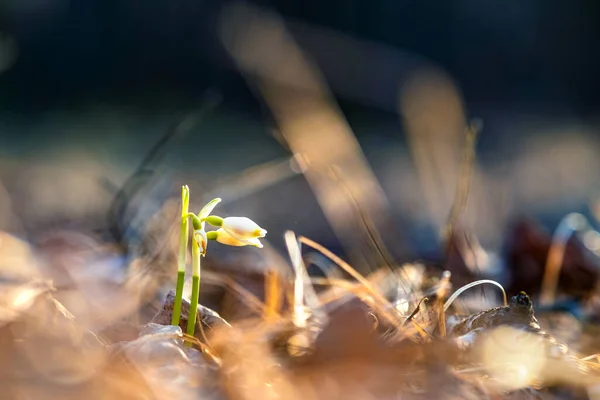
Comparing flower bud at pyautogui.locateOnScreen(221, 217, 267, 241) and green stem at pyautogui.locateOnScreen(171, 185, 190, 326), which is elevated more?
flower bud at pyautogui.locateOnScreen(221, 217, 267, 241)

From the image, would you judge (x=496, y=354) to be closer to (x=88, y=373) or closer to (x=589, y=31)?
(x=88, y=373)

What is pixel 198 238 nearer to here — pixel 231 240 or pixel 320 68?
pixel 231 240

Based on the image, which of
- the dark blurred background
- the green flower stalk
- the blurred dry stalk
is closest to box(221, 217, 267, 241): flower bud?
the green flower stalk

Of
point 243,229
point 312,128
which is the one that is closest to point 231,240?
point 243,229

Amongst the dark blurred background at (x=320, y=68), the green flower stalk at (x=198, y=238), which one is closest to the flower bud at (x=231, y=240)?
the green flower stalk at (x=198, y=238)

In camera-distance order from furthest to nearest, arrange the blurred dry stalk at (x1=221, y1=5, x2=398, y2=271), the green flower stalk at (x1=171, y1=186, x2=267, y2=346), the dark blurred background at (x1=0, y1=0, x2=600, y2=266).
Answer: the dark blurred background at (x1=0, y1=0, x2=600, y2=266), the blurred dry stalk at (x1=221, y1=5, x2=398, y2=271), the green flower stalk at (x1=171, y1=186, x2=267, y2=346)

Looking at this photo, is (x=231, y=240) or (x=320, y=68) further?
(x=320, y=68)

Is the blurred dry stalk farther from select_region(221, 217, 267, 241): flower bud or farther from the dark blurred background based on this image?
the dark blurred background
